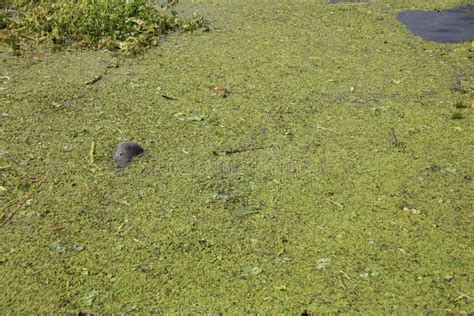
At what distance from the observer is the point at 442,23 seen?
3666 mm

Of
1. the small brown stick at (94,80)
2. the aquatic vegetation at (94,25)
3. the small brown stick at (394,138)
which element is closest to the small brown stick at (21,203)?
the small brown stick at (94,80)

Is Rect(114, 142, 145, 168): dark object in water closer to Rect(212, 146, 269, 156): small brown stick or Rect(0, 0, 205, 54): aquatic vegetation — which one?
Rect(212, 146, 269, 156): small brown stick

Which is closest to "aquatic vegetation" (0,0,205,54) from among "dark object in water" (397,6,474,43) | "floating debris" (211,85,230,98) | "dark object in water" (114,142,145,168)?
"floating debris" (211,85,230,98)

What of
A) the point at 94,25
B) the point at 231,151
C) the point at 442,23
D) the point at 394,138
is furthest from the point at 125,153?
the point at 442,23

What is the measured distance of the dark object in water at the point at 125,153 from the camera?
221 cm

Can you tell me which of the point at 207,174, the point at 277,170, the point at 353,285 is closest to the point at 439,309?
the point at 353,285

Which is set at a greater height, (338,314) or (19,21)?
(19,21)

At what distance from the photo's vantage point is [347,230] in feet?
5.93

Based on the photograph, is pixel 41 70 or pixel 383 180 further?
pixel 41 70

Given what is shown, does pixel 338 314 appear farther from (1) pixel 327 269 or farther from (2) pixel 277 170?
(2) pixel 277 170

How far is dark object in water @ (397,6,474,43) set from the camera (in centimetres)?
340

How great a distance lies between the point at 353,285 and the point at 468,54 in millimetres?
2136

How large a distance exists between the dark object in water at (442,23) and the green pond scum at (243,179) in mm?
237

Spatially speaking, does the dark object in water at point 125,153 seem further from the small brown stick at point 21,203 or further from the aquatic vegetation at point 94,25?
the aquatic vegetation at point 94,25
